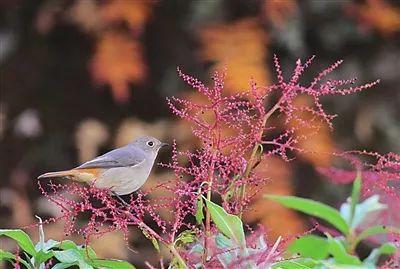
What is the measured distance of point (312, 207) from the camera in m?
1.15

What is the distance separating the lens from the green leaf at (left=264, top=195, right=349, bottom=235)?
109 cm

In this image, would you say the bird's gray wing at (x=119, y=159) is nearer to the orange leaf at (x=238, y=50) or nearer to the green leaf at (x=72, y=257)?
the green leaf at (x=72, y=257)

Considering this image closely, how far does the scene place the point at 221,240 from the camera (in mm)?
900

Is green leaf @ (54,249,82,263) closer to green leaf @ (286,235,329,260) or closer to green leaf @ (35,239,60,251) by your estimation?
green leaf @ (35,239,60,251)

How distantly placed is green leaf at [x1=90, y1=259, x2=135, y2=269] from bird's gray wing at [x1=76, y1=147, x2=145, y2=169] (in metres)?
0.18

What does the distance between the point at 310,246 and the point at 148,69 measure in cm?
223

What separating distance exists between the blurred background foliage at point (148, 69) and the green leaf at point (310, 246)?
6.05ft

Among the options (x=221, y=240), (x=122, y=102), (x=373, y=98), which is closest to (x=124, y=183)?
(x=221, y=240)

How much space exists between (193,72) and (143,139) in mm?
2218

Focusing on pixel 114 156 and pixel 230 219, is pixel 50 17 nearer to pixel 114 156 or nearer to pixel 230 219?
pixel 114 156

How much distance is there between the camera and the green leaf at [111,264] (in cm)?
93

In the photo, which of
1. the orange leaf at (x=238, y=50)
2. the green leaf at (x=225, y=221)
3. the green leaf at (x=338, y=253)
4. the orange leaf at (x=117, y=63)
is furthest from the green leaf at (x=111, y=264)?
the orange leaf at (x=117, y=63)

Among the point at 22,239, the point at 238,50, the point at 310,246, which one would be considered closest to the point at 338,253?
the point at 310,246

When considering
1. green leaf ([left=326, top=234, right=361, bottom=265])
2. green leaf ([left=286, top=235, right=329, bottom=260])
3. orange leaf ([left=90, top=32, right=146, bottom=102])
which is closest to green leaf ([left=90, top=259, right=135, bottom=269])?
green leaf ([left=326, top=234, right=361, bottom=265])
